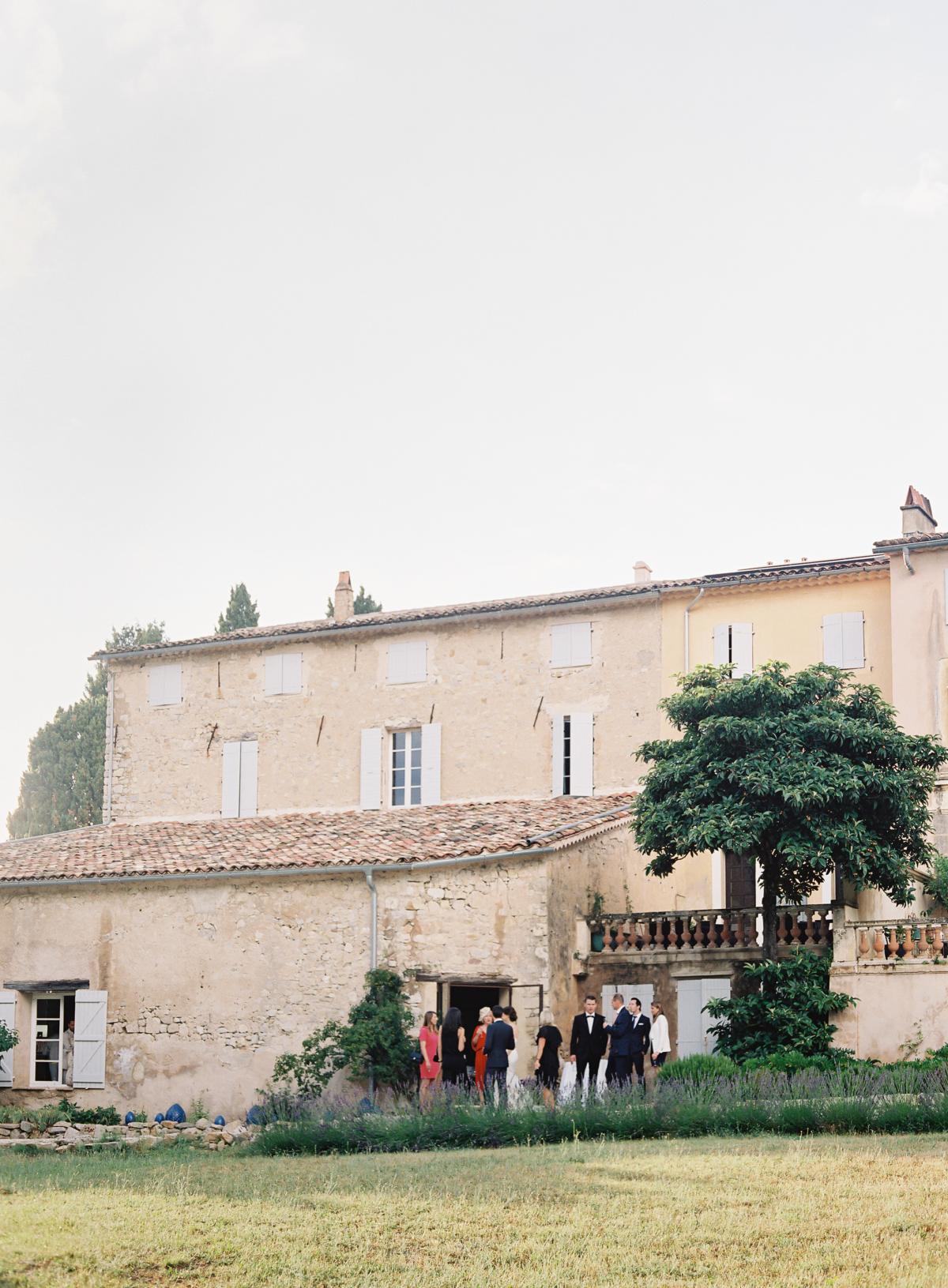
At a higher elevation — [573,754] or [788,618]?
[788,618]

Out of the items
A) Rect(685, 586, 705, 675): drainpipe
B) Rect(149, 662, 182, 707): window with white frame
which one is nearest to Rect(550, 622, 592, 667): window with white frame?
Rect(685, 586, 705, 675): drainpipe

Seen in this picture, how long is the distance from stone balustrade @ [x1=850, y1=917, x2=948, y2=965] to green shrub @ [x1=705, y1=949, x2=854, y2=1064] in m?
0.61

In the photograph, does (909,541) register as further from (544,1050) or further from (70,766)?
(70,766)

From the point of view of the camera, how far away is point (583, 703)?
31.9 meters

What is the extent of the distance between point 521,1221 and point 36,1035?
17.7m

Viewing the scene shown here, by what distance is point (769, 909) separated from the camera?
81.3 feet

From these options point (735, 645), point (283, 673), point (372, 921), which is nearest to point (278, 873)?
point (372, 921)

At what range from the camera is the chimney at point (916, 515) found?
102ft

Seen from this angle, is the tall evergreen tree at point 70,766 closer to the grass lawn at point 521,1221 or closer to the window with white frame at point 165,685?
the window with white frame at point 165,685

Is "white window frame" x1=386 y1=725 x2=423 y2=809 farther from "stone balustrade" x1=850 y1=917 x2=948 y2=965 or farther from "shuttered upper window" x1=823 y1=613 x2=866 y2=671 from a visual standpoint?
"stone balustrade" x1=850 y1=917 x2=948 y2=965

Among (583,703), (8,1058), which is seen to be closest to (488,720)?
(583,703)

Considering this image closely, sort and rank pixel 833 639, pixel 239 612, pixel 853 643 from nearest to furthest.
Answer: pixel 853 643
pixel 833 639
pixel 239 612

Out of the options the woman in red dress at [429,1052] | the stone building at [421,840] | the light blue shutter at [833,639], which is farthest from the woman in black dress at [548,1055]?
the light blue shutter at [833,639]

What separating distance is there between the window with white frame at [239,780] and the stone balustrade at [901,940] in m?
14.4
